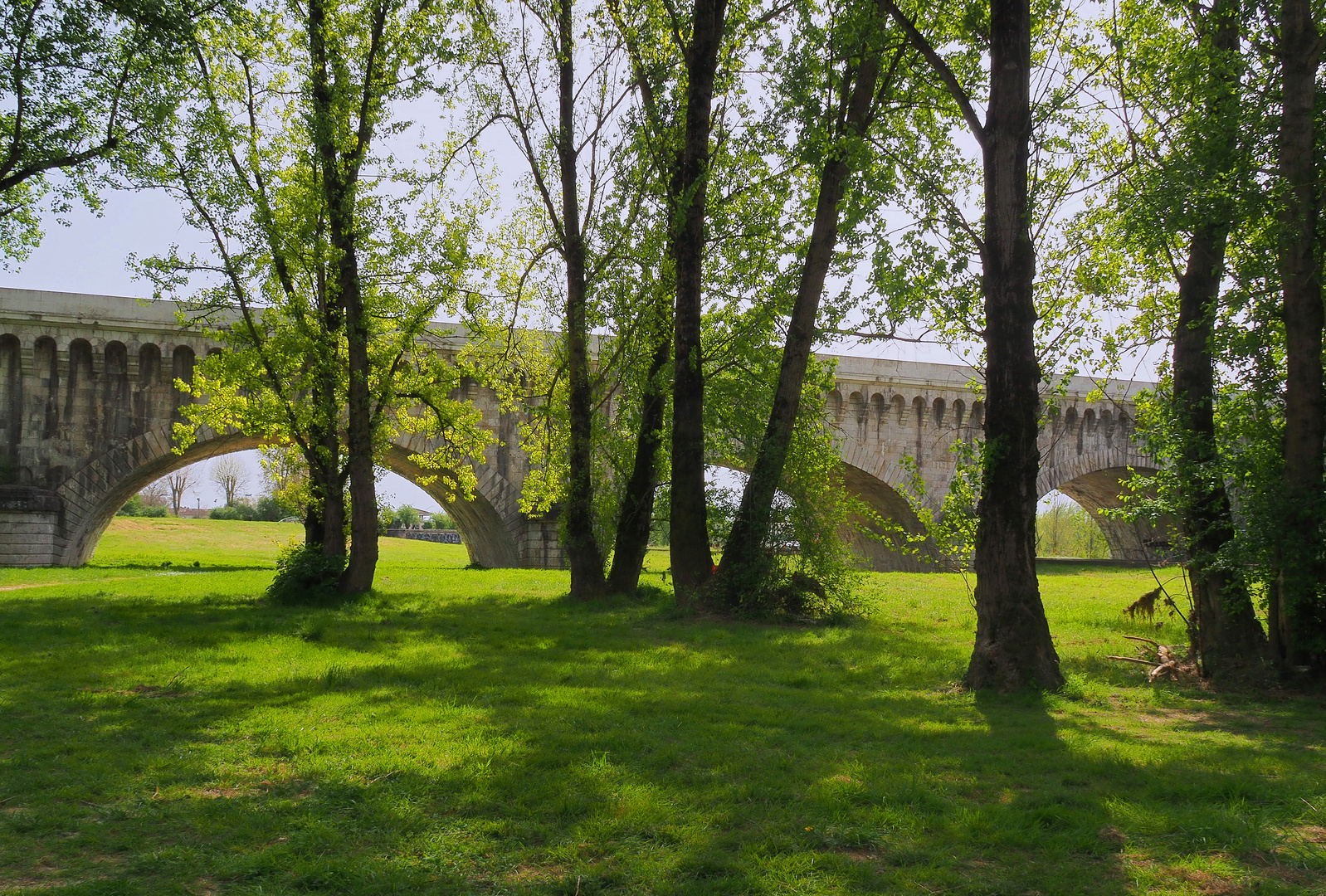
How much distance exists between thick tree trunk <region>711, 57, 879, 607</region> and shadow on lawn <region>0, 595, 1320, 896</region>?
3780 millimetres

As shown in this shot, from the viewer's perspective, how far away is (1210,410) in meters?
8.95

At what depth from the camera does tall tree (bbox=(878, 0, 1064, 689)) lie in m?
7.55

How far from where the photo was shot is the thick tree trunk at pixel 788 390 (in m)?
12.5

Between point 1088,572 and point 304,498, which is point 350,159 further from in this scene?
point 1088,572

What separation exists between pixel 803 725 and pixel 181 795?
3.92 m

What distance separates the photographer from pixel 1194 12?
30.8 ft

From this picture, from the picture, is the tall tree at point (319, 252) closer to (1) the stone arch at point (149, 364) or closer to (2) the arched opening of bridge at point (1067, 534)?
(1) the stone arch at point (149, 364)

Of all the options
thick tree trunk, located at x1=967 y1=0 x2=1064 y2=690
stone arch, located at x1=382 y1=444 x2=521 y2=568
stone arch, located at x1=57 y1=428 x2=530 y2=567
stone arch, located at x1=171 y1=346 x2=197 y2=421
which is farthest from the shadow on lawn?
stone arch, located at x1=382 y1=444 x2=521 y2=568

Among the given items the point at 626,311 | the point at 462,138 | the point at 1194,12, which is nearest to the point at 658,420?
the point at 626,311

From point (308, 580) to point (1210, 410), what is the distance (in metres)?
12.8

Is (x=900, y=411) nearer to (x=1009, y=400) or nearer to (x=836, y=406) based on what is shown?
(x=836, y=406)

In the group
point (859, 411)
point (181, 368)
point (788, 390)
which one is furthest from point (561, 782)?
point (859, 411)

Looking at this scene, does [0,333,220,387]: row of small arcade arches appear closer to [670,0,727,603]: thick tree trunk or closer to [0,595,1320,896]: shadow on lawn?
[670,0,727,603]: thick tree trunk

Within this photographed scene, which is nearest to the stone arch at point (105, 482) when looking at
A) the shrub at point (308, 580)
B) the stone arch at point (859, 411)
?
the shrub at point (308, 580)
